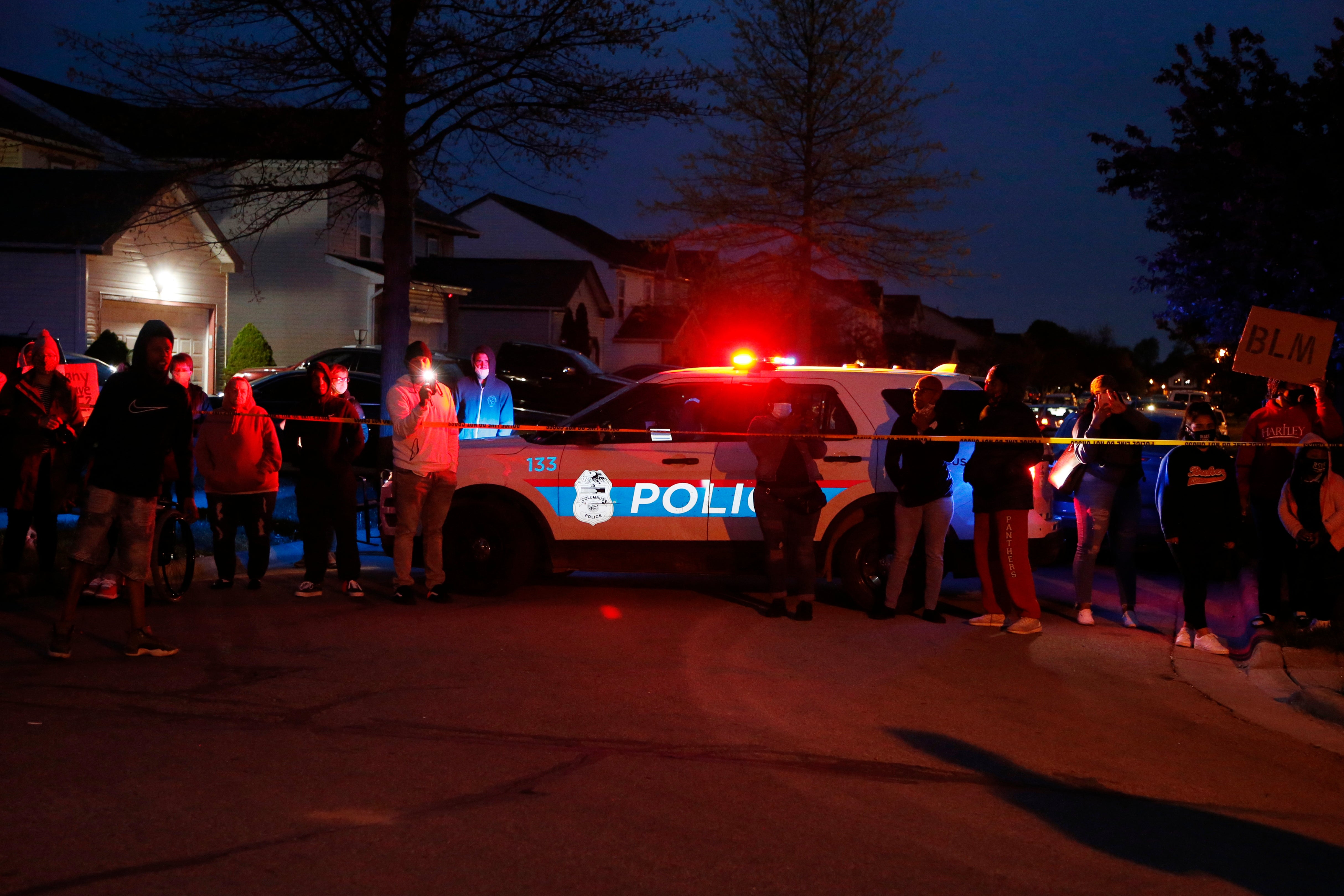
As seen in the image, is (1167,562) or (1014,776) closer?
(1014,776)

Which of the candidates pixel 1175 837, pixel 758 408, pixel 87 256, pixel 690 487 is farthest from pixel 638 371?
pixel 1175 837

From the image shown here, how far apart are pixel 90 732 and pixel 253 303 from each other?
29.8m

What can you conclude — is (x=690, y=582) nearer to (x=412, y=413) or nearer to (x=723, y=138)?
(x=412, y=413)

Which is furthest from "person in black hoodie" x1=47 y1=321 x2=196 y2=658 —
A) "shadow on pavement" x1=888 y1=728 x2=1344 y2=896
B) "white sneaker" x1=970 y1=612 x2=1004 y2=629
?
"white sneaker" x1=970 y1=612 x2=1004 y2=629

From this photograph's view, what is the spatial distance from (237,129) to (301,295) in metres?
19.5

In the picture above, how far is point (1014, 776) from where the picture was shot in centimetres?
563

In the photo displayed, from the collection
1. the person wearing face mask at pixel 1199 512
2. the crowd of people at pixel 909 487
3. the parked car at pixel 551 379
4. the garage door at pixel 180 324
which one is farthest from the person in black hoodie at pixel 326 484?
the garage door at pixel 180 324

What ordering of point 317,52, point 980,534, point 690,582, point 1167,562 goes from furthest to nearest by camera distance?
1. point 317,52
2. point 1167,562
3. point 690,582
4. point 980,534

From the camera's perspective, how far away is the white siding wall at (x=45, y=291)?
24.8m

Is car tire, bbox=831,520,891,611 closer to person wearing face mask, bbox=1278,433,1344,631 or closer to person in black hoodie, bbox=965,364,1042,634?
person in black hoodie, bbox=965,364,1042,634

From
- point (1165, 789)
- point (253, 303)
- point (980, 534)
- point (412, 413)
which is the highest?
point (253, 303)

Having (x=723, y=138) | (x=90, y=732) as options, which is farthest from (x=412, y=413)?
(x=723, y=138)

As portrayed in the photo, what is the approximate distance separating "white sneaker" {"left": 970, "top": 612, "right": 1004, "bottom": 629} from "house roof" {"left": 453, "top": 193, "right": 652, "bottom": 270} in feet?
145

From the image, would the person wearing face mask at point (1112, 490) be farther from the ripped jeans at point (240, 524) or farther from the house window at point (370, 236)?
the house window at point (370, 236)
